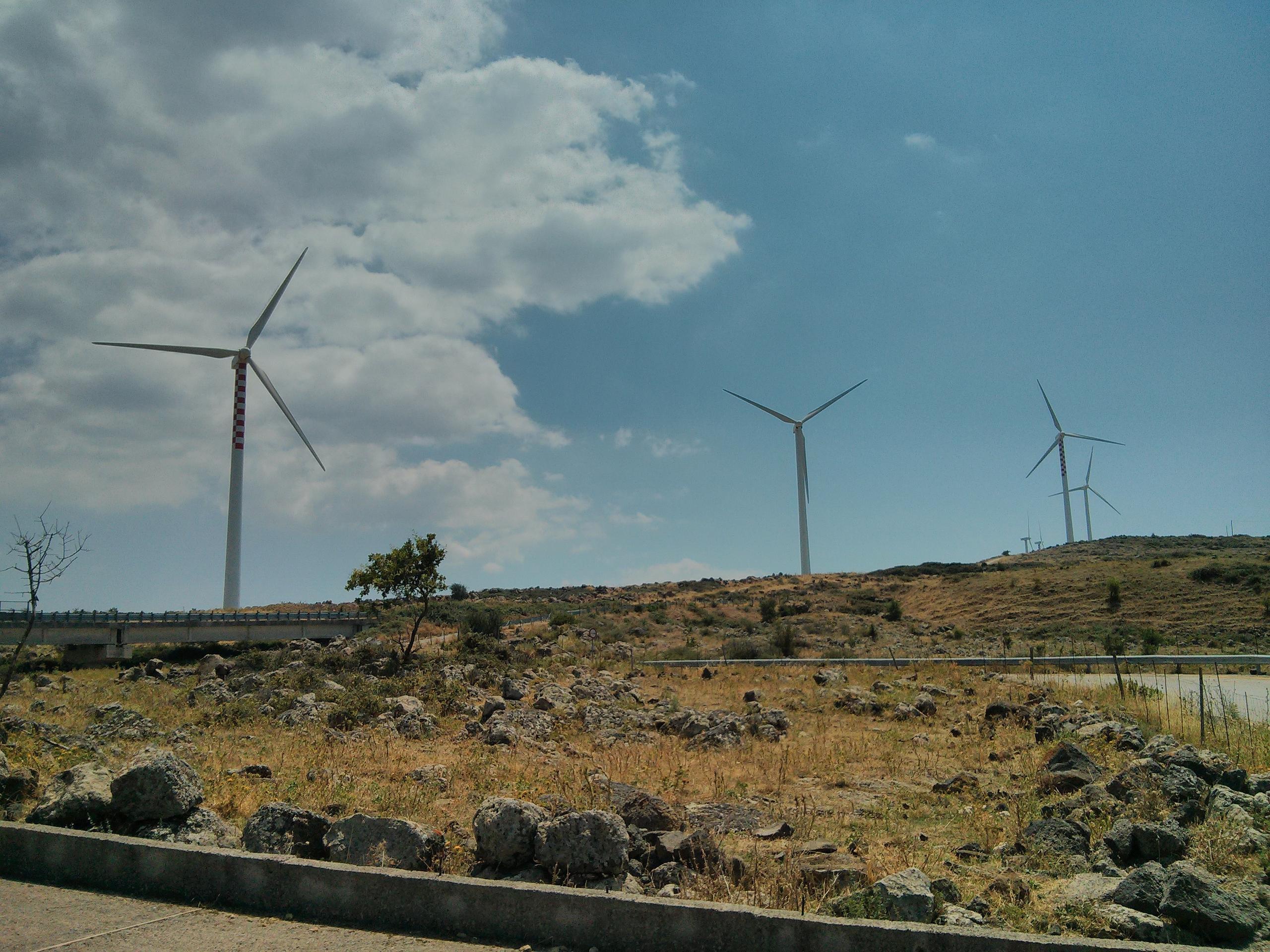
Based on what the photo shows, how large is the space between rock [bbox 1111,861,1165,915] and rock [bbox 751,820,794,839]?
14.3 ft

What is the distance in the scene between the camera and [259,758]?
16.2 m

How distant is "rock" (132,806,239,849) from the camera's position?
9.48 metres

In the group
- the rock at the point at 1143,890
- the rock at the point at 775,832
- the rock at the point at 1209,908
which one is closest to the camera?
the rock at the point at 1209,908

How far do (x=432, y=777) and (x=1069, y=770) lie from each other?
1069 centimetres

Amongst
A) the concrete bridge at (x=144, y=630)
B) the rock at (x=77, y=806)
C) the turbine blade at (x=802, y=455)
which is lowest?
the rock at (x=77, y=806)

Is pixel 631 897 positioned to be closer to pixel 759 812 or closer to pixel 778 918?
pixel 778 918

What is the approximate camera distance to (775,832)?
11344 millimetres

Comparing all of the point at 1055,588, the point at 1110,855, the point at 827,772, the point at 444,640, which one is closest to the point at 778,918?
the point at 1110,855

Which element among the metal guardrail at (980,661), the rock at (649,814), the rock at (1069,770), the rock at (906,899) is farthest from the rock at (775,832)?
the metal guardrail at (980,661)

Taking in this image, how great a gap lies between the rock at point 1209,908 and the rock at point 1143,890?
87mm

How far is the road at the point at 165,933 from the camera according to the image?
695 cm

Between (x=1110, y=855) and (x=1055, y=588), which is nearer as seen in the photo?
(x=1110, y=855)

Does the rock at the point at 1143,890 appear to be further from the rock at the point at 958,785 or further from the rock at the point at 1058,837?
the rock at the point at 958,785

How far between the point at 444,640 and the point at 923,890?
43.3m
